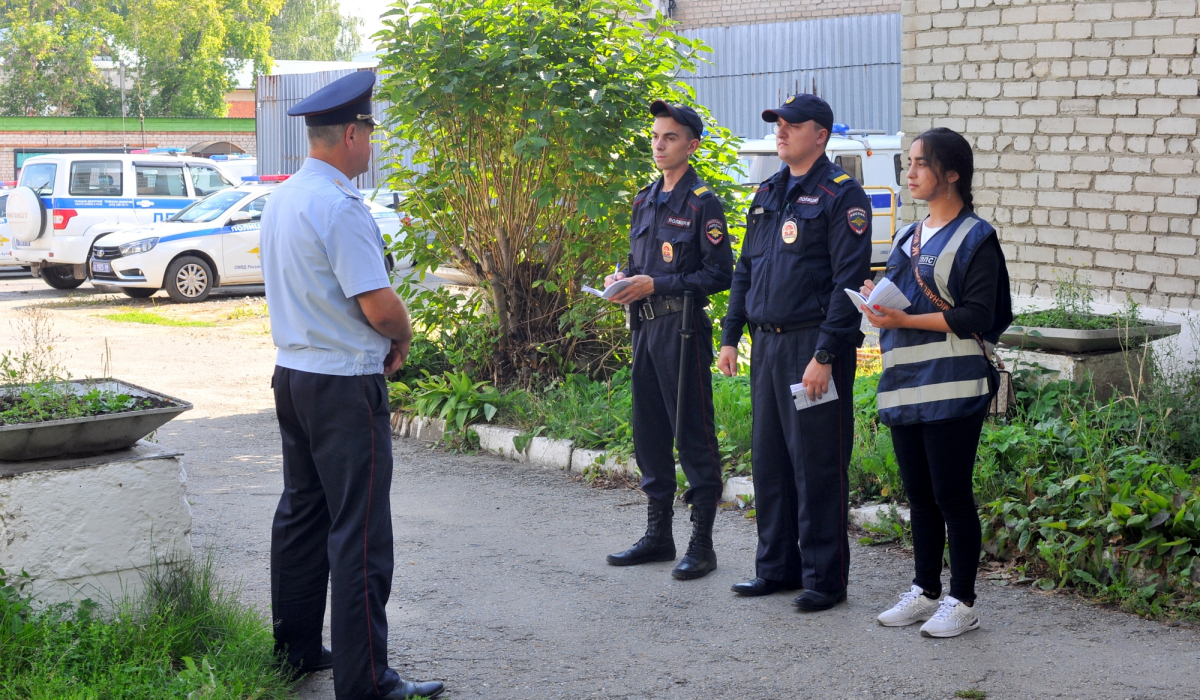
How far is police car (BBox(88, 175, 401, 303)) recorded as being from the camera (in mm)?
15328

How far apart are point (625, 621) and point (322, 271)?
1.88 meters

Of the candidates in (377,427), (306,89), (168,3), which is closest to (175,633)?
(377,427)

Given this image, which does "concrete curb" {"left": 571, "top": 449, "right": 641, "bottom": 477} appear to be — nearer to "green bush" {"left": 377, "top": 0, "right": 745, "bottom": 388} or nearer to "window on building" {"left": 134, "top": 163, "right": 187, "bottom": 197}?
"green bush" {"left": 377, "top": 0, "right": 745, "bottom": 388}

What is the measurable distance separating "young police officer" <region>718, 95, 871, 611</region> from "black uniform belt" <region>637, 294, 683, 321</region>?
0.43 m

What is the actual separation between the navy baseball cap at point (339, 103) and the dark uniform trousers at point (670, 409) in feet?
6.08

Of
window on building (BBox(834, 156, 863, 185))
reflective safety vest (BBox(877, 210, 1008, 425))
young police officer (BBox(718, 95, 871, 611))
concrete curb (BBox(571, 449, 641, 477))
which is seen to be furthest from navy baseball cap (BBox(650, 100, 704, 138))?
window on building (BBox(834, 156, 863, 185))

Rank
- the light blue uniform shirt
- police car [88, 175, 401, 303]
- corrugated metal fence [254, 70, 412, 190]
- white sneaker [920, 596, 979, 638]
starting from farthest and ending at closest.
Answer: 1. corrugated metal fence [254, 70, 412, 190]
2. police car [88, 175, 401, 303]
3. white sneaker [920, 596, 979, 638]
4. the light blue uniform shirt

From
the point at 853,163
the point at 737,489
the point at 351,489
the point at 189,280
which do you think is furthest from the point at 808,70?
the point at 351,489

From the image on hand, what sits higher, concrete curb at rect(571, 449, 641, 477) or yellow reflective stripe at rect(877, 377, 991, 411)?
yellow reflective stripe at rect(877, 377, 991, 411)

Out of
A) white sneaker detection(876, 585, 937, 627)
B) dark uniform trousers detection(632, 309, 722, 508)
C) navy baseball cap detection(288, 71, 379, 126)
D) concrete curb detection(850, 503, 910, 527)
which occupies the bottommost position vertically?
white sneaker detection(876, 585, 937, 627)

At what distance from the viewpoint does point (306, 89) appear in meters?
26.8

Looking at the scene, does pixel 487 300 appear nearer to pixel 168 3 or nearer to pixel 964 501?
pixel 964 501

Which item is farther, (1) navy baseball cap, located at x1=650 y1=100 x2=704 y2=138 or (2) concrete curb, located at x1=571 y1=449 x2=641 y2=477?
(2) concrete curb, located at x1=571 y1=449 x2=641 y2=477

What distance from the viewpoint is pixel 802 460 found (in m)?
4.25
